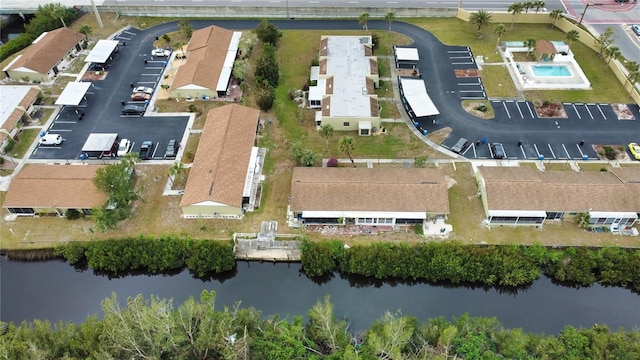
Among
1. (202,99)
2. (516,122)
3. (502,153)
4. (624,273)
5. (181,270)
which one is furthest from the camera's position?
(202,99)

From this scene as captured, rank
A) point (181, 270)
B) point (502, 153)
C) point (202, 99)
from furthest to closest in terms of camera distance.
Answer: point (202, 99)
point (502, 153)
point (181, 270)

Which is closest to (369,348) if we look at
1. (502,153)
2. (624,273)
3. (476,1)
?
(624,273)

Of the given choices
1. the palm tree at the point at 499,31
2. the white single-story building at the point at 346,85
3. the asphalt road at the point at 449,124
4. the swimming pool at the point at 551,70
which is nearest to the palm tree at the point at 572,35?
the swimming pool at the point at 551,70

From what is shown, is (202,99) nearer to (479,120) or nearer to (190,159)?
(190,159)

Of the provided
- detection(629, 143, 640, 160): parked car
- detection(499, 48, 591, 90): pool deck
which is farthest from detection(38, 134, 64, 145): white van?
detection(629, 143, 640, 160): parked car

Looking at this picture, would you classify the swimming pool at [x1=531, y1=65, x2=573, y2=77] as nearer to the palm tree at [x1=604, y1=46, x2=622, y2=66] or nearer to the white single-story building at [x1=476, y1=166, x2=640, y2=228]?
the palm tree at [x1=604, y1=46, x2=622, y2=66]

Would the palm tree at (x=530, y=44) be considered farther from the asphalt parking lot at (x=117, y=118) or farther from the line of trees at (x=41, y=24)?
the line of trees at (x=41, y=24)

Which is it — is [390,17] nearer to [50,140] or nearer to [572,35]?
[572,35]

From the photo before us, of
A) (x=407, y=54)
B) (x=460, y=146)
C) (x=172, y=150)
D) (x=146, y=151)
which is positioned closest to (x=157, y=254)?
(x=172, y=150)

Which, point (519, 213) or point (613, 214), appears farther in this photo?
point (519, 213)
